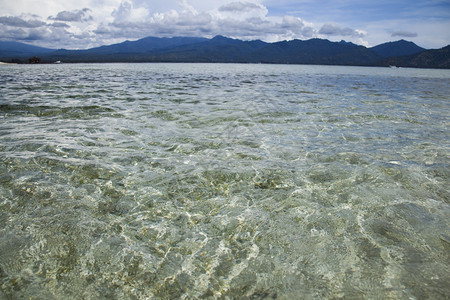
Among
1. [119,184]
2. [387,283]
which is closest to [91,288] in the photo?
[119,184]

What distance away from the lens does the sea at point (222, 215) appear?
325cm

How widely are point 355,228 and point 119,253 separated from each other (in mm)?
3934

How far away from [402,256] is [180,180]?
4.48 metres

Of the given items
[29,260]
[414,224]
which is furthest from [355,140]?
[29,260]

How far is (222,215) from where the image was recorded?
4777 millimetres

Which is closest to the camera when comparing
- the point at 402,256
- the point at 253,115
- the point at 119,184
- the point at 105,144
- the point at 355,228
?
the point at 402,256

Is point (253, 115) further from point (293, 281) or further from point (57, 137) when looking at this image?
point (293, 281)

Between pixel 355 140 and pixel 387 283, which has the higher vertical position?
pixel 355 140

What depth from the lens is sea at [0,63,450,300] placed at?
3252 millimetres

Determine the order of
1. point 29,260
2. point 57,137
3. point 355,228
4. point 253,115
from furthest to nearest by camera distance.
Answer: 1. point 253,115
2. point 57,137
3. point 355,228
4. point 29,260

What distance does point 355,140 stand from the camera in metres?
9.27

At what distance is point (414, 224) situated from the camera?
4.52 metres

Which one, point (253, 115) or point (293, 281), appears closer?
point (293, 281)

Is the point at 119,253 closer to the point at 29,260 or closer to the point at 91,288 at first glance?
the point at 91,288
